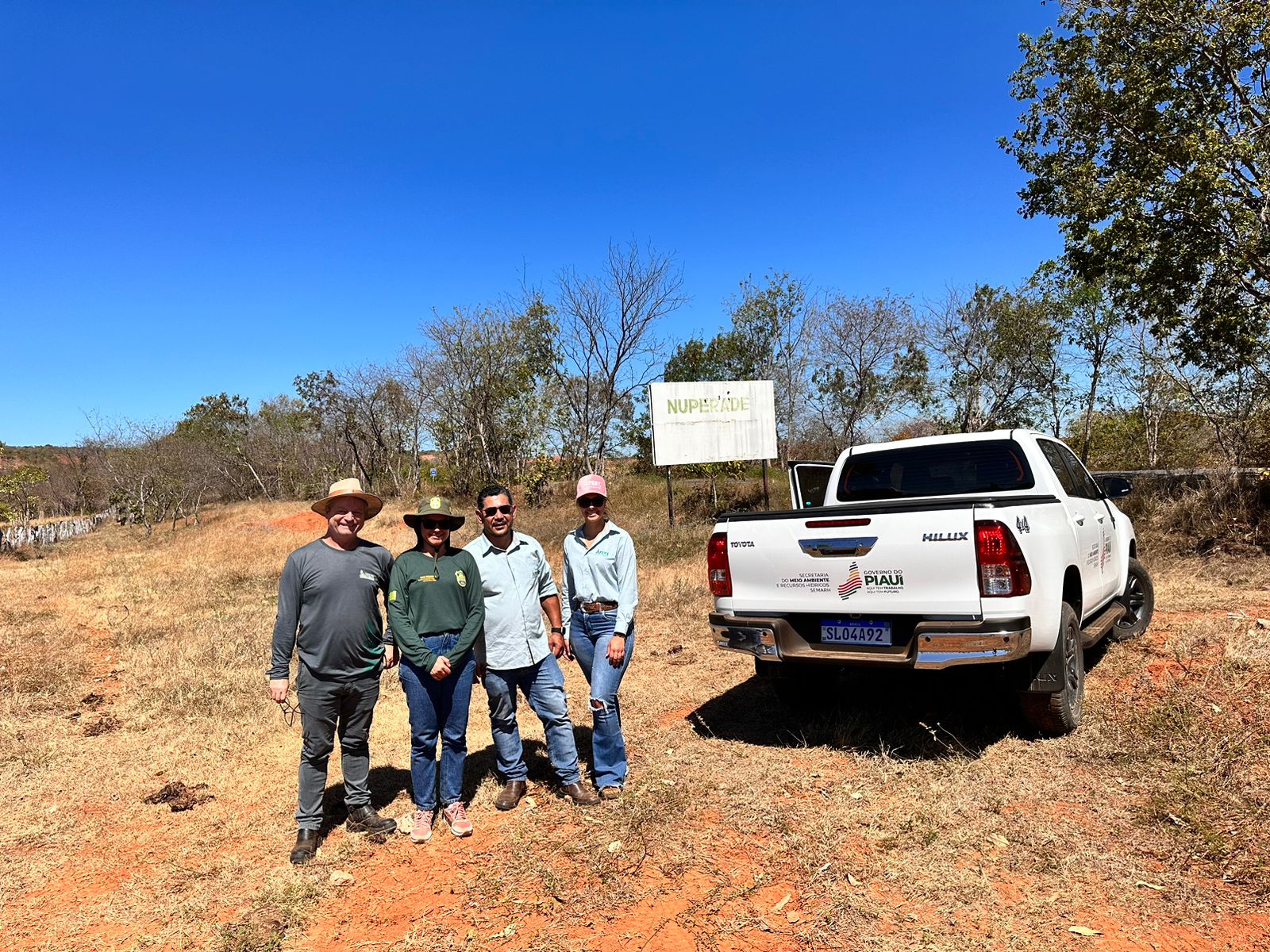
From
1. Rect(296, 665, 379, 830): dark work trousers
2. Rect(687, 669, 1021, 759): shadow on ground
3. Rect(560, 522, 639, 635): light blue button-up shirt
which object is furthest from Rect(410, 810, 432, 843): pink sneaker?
Rect(687, 669, 1021, 759): shadow on ground

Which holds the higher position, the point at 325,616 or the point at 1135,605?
the point at 325,616

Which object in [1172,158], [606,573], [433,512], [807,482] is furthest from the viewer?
[1172,158]

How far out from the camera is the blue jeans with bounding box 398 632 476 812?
384 cm

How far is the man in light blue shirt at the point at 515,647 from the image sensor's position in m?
4.07

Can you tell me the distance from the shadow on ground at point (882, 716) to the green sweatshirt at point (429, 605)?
2.26 m

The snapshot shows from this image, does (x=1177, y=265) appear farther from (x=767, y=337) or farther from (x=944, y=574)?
(x=767, y=337)

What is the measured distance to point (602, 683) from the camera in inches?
162

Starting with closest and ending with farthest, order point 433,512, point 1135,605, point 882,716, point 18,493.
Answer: point 433,512, point 882,716, point 1135,605, point 18,493

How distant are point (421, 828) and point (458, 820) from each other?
0.19 meters

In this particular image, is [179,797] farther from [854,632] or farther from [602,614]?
[854,632]

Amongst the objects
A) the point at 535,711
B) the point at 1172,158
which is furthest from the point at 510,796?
the point at 1172,158

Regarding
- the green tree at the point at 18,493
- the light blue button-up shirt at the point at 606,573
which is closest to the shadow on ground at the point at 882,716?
the light blue button-up shirt at the point at 606,573

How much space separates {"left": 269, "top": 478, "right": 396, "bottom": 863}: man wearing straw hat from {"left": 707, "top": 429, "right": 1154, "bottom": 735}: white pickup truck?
85.0 inches

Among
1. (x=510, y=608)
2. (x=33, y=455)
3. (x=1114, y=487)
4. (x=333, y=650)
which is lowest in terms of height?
(x=333, y=650)
